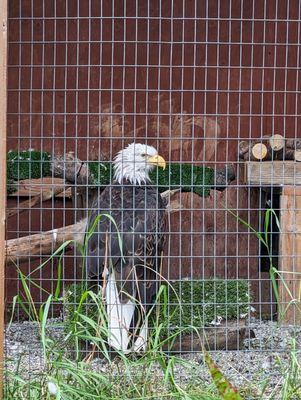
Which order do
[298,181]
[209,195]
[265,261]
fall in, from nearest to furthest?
[298,181], [209,195], [265,261]

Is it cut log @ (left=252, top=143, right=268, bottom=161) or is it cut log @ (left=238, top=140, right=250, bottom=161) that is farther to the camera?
cut log @ (left=238, top=140, right=250, bottom=161)

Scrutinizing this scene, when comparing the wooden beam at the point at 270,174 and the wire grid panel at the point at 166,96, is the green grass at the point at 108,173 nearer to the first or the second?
the wire grid panel at the point at 166,96

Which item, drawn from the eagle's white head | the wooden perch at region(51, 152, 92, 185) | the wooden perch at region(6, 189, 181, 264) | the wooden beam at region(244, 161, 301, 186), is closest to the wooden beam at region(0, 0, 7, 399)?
the wooden perch at region(51, 152, 92, 185)

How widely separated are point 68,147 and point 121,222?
1684 mm

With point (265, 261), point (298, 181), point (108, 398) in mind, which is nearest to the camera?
point (108, 398)

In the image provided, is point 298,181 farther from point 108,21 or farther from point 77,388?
point 77,388

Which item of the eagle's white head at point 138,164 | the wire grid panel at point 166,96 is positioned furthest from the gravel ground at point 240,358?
the eagle's white head at point 138,164

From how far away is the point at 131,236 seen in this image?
5707 mm

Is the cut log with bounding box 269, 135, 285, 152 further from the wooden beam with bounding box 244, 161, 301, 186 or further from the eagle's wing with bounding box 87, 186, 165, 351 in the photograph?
the eagle's wing with bounding box 87, 186, 165, 351

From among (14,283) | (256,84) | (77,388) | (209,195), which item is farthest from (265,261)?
(77,388)

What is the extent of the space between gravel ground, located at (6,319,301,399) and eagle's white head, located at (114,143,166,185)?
114 cm

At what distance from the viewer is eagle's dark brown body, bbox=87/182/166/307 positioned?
5598mm

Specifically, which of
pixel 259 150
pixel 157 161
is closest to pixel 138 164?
pixel 157 161

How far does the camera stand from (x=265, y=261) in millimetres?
7598
